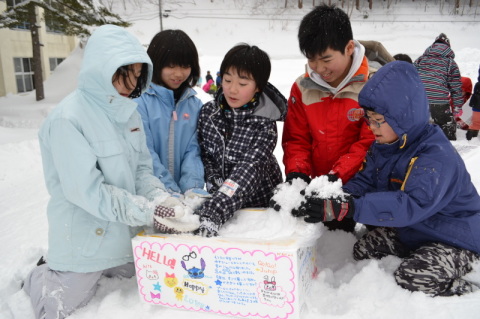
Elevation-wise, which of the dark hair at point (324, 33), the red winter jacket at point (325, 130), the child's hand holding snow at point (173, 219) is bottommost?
the child's hand holding snow at point (173, 219)

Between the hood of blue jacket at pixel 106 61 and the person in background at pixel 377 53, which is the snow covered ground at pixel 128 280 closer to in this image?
the hood of blue jacket at pixel 106 61

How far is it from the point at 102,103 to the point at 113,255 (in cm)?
75

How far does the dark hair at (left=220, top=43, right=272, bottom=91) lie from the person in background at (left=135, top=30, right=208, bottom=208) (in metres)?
0.33

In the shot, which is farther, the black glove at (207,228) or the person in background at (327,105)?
the person in background at (327,105)

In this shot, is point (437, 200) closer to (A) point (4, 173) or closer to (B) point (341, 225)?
(B) point (341, 225)

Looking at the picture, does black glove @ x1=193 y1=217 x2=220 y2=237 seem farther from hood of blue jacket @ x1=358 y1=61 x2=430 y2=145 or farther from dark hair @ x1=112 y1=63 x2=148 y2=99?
hood of blue jacket @ x1=358 y1=61 x2=430 y2=145

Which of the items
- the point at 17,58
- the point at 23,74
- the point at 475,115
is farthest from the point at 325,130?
the point at 23,74

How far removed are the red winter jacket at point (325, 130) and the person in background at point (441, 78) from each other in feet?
11.3

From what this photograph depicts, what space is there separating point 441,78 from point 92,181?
5010 mm

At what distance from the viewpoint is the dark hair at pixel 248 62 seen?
79.3 inches

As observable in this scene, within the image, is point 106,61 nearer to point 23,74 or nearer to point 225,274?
point 225,274

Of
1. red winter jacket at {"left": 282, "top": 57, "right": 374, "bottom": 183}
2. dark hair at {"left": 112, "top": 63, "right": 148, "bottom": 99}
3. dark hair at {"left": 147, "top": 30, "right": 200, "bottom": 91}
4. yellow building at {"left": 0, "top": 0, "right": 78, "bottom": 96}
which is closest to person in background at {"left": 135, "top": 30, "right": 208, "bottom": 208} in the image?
dark hair at {"left": 147, "top": 30, "right": 200, "bottom": 91}

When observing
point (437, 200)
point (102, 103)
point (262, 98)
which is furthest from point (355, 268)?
point (102, 103)

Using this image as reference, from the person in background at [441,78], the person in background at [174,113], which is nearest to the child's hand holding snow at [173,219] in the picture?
the person in background at [174,113]
